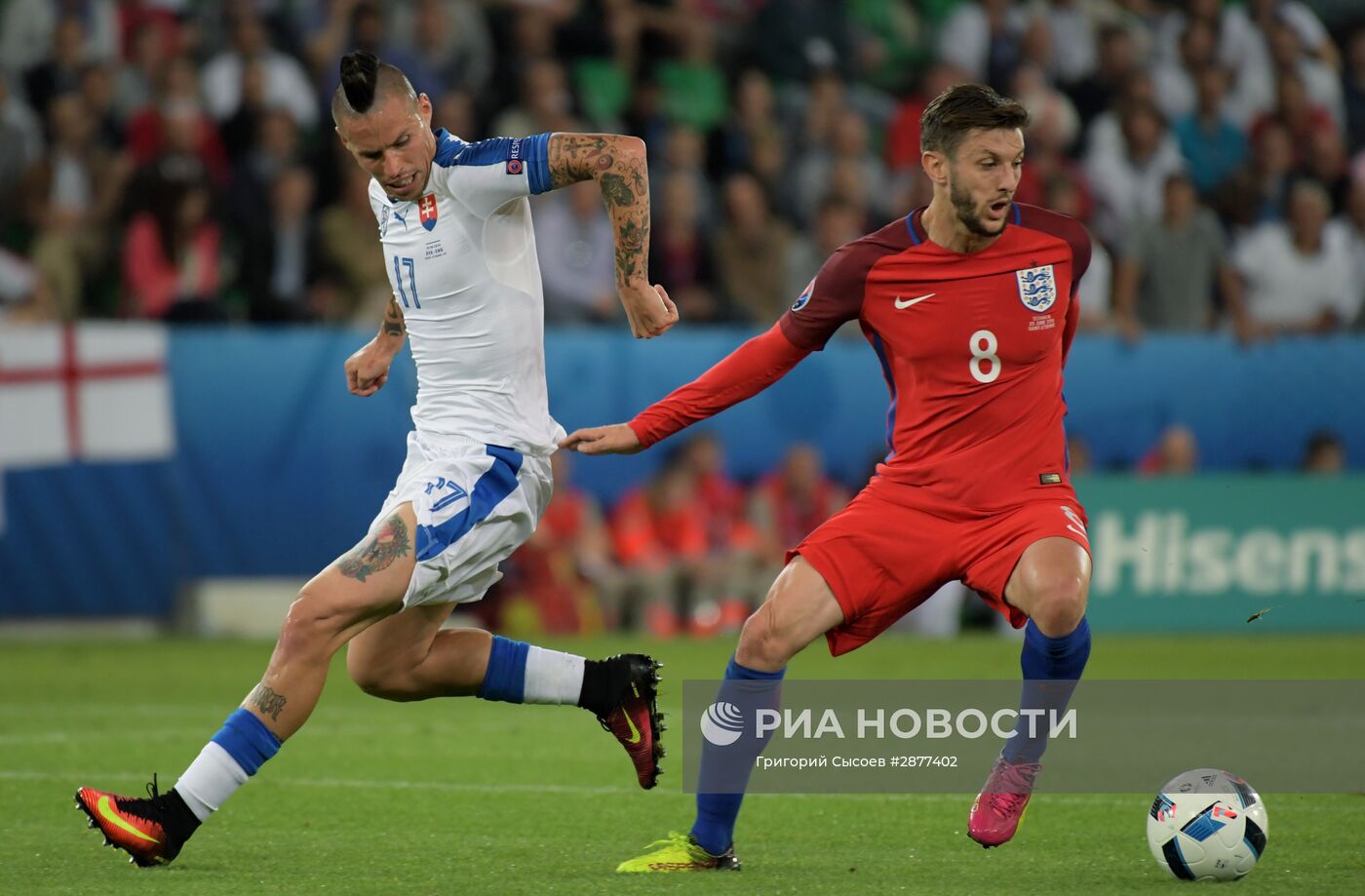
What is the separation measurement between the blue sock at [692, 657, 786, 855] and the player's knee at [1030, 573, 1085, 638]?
2.51ft

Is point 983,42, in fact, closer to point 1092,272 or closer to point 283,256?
point 1092,272

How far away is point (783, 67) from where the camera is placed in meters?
17.2

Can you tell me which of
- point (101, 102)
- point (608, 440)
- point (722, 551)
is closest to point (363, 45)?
point (101, 102)

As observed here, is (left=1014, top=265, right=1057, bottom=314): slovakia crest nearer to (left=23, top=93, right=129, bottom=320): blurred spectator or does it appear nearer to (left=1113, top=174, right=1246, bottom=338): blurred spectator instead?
(left=23, top=93, right=129, bottom=320): blurred spectator

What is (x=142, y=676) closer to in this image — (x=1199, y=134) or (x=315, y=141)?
(x=315, y=141)

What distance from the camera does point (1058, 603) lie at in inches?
227

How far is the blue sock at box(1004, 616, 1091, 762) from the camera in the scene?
5871mm

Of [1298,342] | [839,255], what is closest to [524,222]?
[839,255]

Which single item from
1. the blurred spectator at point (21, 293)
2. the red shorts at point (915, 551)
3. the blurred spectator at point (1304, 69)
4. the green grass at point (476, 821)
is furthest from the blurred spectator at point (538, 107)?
the red shorts at point (915, 551)

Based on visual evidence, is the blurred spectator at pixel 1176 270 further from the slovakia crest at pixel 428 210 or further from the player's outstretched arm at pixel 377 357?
the slovakia crest at pixel 428 210

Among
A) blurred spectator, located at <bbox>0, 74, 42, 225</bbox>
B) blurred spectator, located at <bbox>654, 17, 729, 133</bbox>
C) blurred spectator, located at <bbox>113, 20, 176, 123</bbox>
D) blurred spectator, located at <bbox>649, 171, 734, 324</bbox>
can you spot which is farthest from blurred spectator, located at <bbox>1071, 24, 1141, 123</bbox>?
→ blurred spectator, located at <bbox>0, 74, 42, 225</bbox>

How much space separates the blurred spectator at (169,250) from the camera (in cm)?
1423

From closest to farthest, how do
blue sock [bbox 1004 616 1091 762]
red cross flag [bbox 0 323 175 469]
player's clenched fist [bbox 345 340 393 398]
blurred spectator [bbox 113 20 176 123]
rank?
blue sock [bbox 1004 616 1091 762]
player's clenched fist [bbox 345 340 393 398]
red cross flag [bbox 0 323 175 469]
blurred spectator [bbox 113 20 176 123]

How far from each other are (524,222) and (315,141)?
9183mm
